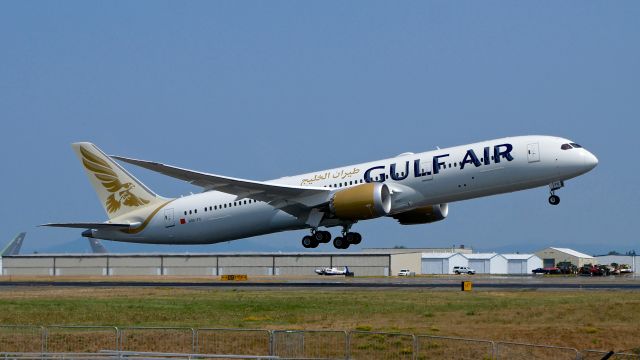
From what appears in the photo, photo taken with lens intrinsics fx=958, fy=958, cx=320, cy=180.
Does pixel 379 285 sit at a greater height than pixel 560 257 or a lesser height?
lesser

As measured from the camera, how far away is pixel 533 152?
48.8 meters

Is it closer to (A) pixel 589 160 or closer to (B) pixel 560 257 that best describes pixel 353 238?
(A) pixel 589 160

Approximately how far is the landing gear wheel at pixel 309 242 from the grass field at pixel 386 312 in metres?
7.08

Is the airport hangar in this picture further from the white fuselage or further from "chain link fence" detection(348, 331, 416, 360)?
"chain link fence" detection(348, 331, 416, 360)

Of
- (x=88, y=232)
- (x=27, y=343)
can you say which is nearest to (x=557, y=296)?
(x=27, y=343)

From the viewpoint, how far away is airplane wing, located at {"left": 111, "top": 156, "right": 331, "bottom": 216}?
5256 cm

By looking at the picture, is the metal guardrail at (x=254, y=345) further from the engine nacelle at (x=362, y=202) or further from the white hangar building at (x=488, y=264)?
the white hangar building at (x=488, y=264)

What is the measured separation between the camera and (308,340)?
2916 cm

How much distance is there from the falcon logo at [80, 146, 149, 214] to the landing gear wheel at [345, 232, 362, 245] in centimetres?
1446

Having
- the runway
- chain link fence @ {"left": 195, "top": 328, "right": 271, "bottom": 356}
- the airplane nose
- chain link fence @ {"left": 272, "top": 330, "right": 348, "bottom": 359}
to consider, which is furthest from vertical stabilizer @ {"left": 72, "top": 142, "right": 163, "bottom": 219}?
chain link fence @ {"left": 272, "top": 330, "right": 348, "bottom": 359}

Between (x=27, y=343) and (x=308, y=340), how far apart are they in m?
8.75

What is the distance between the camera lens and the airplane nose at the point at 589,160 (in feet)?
160

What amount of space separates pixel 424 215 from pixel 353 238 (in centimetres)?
526

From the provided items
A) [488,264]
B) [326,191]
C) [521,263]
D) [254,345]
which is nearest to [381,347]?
[254,345]
